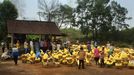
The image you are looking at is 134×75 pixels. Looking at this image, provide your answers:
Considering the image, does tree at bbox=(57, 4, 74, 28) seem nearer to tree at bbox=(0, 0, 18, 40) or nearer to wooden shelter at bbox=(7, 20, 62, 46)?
tree at bbox=(0, 0, 18, 40)

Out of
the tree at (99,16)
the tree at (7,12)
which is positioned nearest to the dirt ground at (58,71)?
the tree at (7,12)

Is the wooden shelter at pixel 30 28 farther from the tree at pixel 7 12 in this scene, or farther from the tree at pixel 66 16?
the tree at pixel 66 16

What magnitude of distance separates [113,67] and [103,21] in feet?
106

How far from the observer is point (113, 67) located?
1021 inches

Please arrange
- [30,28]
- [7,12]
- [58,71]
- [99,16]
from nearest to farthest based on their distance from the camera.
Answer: [58,71]
[30,28]
[7,12]
[99,16]

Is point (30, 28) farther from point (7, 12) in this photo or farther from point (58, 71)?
point (58, 71)

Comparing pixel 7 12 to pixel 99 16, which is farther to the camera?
pixel 99 16

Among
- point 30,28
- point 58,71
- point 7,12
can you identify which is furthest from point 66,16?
point 58,71

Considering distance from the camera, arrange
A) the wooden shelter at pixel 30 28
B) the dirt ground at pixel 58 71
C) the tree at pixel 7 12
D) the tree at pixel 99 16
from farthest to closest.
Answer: the tree at pixel 99 16 < the tree at pixel 7 12 < the wooden shelter at pixel 30 28 < the dirt ground at pixel 58 71

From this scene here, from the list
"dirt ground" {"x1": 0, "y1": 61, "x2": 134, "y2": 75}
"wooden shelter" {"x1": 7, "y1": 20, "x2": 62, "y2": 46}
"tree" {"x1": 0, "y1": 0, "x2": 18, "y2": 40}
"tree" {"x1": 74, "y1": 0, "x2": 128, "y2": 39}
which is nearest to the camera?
"dirt ground" {"x1": 0, "y1": 61, "x2": 134, "y2": 75}

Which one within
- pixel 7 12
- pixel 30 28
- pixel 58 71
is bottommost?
pixel 58 71

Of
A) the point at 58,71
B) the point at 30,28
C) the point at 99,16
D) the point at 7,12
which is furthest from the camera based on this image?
the point at 99,16

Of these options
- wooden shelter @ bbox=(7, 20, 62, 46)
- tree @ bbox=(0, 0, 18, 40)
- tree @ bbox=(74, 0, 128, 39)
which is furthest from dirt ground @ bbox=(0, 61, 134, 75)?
tree @ bbox=(74, 0, 128, 39)

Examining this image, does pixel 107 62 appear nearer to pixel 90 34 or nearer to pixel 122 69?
pixel 122 69
